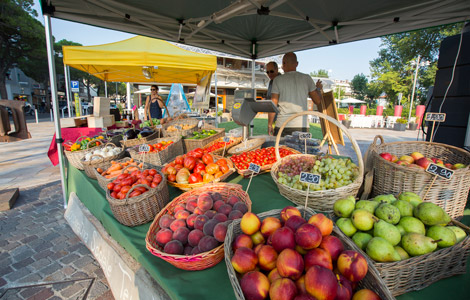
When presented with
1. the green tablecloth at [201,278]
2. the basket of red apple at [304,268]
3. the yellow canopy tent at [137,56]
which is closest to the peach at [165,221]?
the green tablecloth at [201,278]

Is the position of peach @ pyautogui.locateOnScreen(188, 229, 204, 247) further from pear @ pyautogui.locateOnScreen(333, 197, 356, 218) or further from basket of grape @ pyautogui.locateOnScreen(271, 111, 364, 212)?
pear @ pyautogui.locateOnScreen(333, 197, 356, 218)

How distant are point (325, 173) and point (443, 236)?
2.59 feet

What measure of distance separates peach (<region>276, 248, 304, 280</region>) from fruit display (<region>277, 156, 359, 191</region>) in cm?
86

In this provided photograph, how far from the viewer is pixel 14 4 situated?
2009 centimetres

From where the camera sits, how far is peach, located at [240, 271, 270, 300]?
80cm

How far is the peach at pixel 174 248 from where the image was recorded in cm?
120

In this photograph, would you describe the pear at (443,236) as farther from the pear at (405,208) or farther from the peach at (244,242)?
the peach at (244,242)

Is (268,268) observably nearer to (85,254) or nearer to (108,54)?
(85,254)

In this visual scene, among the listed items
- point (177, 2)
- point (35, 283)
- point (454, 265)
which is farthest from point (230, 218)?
point (177, 2)

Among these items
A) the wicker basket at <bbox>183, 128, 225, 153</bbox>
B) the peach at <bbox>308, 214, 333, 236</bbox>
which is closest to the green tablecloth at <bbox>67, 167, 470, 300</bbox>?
the peach at <bbox>308, 214, 333, 236</bbox>

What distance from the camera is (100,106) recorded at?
5496 millimetres

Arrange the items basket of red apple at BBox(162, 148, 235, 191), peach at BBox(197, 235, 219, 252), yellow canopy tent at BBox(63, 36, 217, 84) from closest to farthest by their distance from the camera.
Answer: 1. peach at BBox(197, 235, 219, 252)
2. basket of red apple at BBox(162, 148, 235, 191)
3. yellow canopy tent at BBox(63, 36, 217, 84)

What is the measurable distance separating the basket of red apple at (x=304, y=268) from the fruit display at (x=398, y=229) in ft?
0.46

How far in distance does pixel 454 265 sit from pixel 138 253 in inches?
68.0
